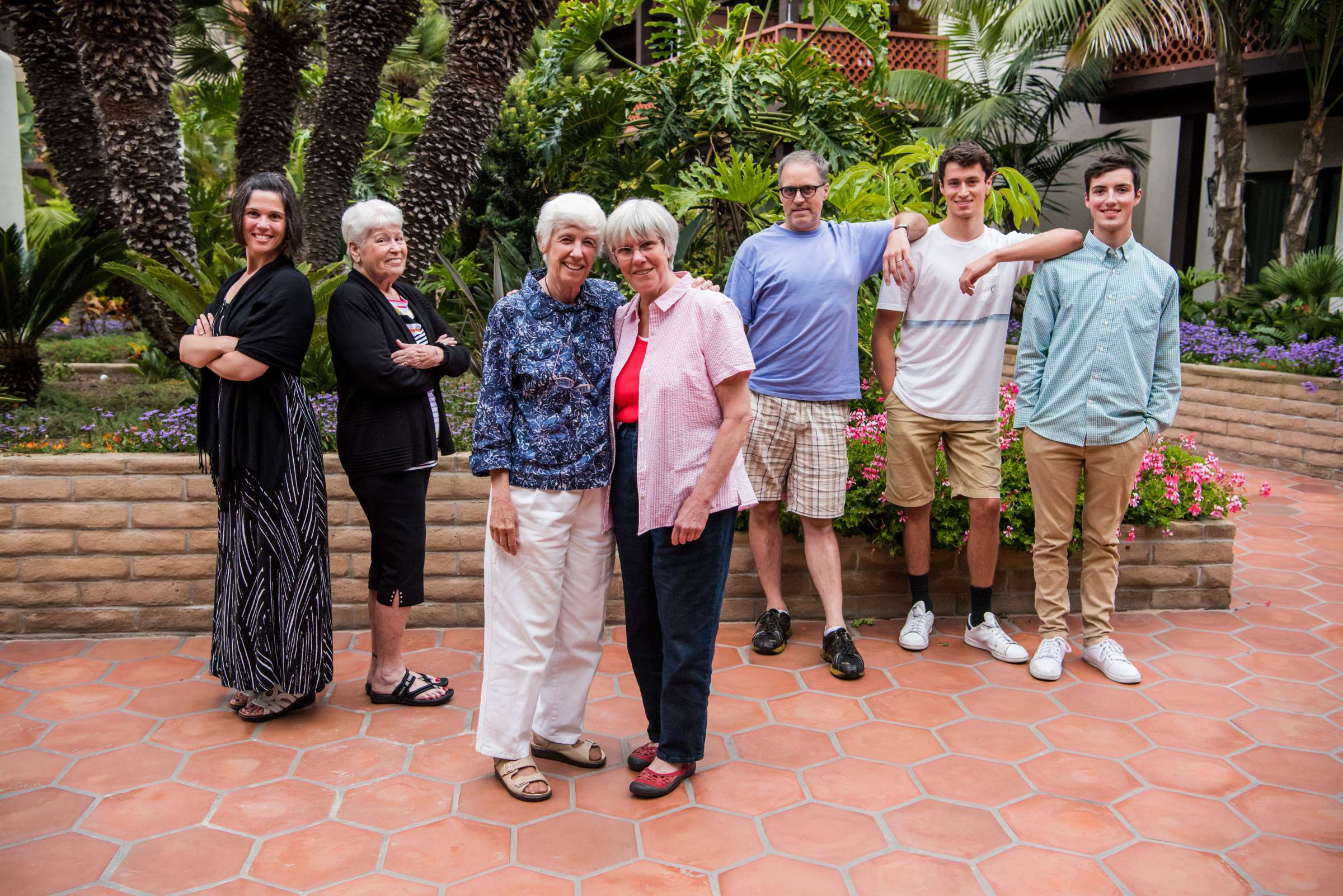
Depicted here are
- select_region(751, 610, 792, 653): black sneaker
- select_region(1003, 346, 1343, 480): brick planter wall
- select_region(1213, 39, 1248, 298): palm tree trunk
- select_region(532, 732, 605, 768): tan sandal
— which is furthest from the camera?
select_region(1213, 39, 1248, 298): palm tree trunk

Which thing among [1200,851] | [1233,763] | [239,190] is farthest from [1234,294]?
[239,190]

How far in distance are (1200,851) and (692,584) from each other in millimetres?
1620

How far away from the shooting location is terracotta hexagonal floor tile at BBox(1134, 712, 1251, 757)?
11.8ft

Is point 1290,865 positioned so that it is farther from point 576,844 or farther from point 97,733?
point 97,733

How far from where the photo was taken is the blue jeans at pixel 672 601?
10.1 feet

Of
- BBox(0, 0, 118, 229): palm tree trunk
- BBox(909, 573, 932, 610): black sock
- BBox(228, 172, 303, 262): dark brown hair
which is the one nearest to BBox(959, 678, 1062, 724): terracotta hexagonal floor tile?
BBox(909, 573, 932, 610): black sock

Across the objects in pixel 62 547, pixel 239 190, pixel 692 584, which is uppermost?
pixel 239 190

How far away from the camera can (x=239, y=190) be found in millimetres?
3617

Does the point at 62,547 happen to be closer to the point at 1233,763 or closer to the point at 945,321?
the point at 945,321

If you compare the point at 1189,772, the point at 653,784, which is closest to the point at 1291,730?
the point at 1189,772

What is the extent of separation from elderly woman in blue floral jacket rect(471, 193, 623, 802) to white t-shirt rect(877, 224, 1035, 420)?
1.58 meters

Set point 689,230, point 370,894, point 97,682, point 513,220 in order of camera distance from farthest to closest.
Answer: point 513,220, point 689,230, point 97,682, point 370,894

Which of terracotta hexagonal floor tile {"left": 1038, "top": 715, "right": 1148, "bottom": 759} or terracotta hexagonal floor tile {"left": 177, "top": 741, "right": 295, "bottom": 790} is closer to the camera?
terracotta hexagonal floor tile {"left": 177, "top": 741, "right": 295, "bottom": 790}

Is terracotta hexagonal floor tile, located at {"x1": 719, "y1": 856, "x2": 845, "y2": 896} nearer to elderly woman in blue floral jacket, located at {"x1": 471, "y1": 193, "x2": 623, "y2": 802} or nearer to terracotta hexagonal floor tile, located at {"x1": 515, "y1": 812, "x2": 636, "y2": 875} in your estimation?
terracotta hexagonal floor tile, located at {"x1": 515, "y1": 812, "x2": 636, "y2": 875}
